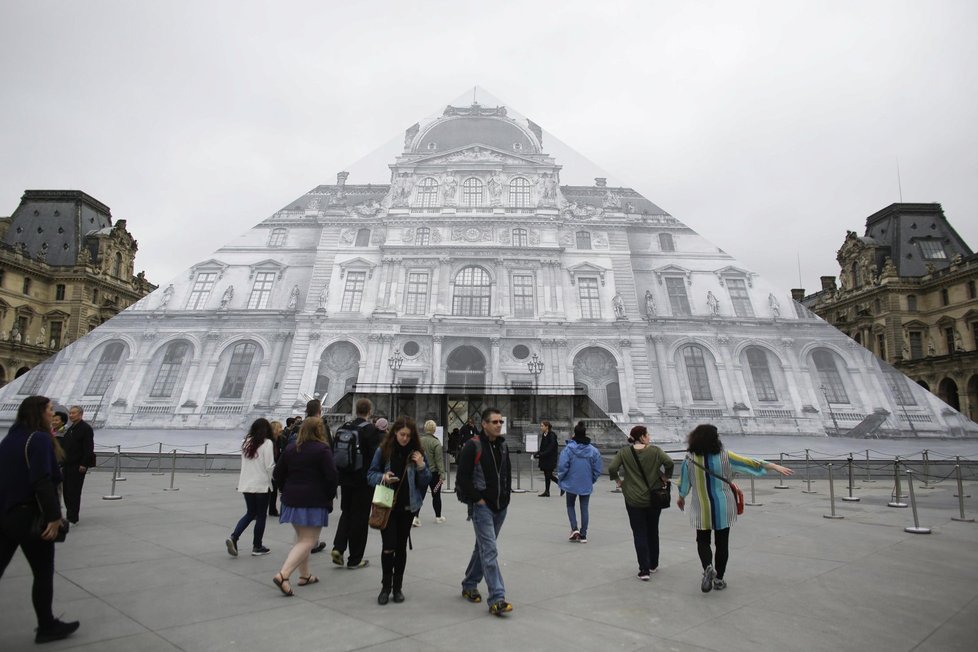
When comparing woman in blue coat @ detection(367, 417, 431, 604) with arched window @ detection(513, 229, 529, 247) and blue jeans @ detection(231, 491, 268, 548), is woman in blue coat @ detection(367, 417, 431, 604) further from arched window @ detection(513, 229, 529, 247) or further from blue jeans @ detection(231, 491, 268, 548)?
arched window @ detection(513, 229, 529, 247)

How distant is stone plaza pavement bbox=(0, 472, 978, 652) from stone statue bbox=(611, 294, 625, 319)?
30.0 feet

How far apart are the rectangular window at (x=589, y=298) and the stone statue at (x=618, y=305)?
0.46m

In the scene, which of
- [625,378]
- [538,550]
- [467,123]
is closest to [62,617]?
[538,550]

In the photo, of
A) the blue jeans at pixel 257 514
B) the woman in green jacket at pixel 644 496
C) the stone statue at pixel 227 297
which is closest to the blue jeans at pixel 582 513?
the woman in green jacket at pixel 644 496

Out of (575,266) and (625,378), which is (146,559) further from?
(575,266)

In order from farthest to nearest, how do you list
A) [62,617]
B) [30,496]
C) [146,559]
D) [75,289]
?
[75,289] → [146,559] → [62,617] → [30,496]

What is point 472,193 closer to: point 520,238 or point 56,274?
point 520,238

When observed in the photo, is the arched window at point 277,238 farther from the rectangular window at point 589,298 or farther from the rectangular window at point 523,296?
the rectangular window at point 589,298

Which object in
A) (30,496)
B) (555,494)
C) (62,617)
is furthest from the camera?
(555,494)

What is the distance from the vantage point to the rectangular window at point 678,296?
56.5 ft

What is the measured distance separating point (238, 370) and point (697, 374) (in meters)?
13.8

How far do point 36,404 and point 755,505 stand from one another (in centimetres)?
1136

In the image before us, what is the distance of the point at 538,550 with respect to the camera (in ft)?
22.4

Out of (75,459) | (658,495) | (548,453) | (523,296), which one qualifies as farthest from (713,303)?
(75,459)
